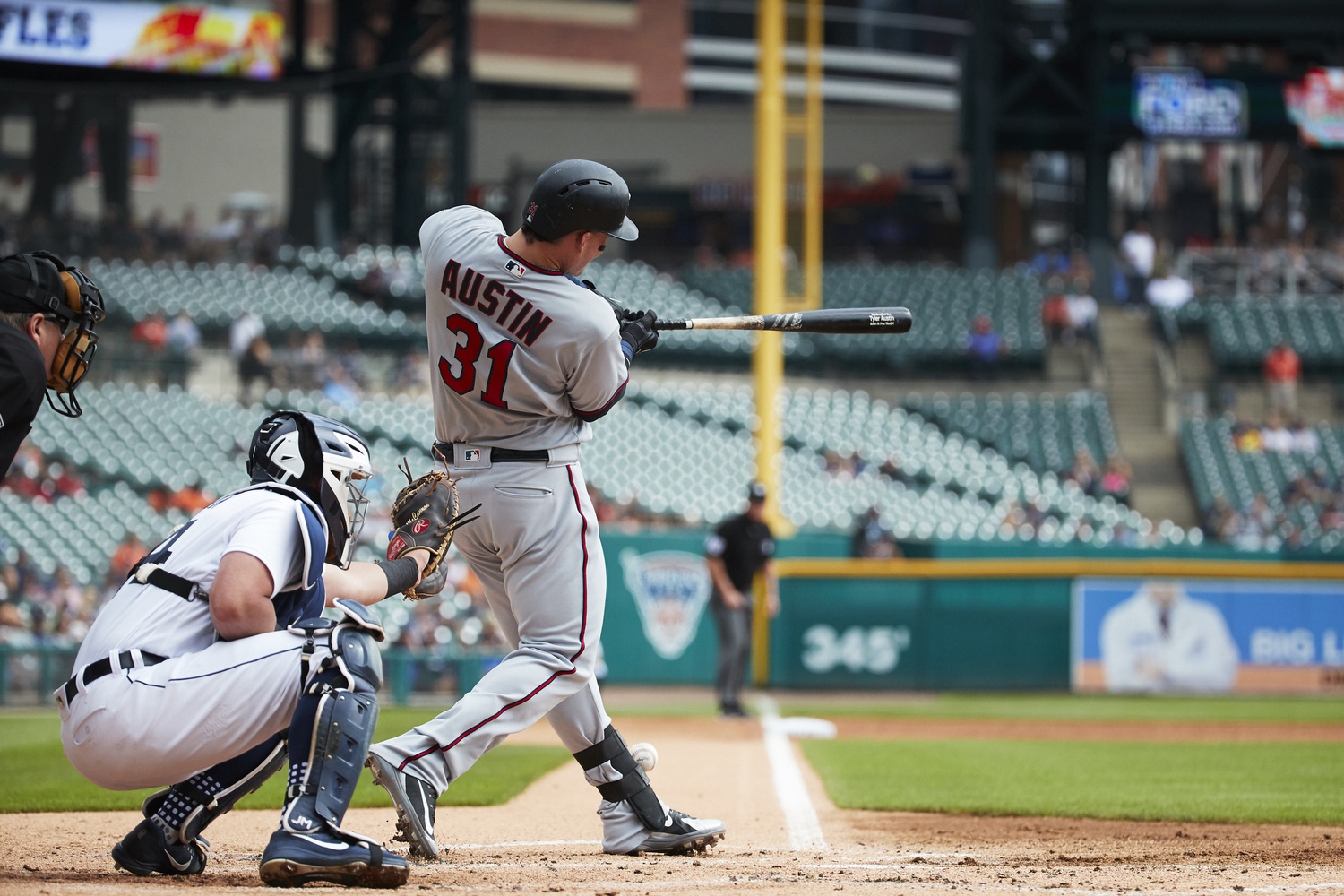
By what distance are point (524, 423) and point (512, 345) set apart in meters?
0.23

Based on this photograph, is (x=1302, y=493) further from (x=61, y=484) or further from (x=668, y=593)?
(x=61, y=484)

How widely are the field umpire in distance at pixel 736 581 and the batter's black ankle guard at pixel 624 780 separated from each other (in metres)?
6.39

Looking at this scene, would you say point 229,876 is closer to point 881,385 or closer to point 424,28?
point 881,385

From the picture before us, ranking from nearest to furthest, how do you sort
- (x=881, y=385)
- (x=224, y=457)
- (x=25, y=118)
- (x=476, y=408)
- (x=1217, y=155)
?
(x=476, y=408), (x=224, y=457), (x=881, y=385), (x=25, y=118), (x=1217, y=155)

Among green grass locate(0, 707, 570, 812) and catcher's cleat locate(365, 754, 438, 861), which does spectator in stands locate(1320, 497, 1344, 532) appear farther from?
catcher's cleat locate(365, 754, 438, 861)

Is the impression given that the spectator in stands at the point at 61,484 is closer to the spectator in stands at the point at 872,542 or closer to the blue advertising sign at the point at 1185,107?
the spectator in stands at the point at 872,542

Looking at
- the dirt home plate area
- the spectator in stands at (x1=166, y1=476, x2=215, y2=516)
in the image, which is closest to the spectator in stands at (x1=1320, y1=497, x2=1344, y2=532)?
the spectator in stands at (x1=166, y1=476, x2=215, y2=516)

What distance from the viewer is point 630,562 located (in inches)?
570

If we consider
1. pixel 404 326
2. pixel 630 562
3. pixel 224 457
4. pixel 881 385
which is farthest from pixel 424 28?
pixel 630 562

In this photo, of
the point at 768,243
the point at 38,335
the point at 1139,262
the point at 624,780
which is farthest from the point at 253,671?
the point at 1139,262

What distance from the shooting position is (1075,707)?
1305 cm

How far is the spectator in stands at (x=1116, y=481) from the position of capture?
62.1 feet

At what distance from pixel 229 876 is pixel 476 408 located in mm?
1358

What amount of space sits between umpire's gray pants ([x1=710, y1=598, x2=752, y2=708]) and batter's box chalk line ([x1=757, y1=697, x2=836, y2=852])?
32 centimetres
